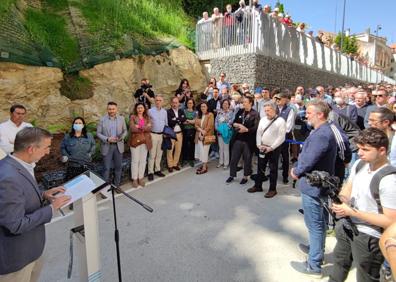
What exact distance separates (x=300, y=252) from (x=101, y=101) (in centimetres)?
733

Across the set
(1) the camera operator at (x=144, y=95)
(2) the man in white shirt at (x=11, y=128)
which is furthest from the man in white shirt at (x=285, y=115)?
(2) the man in white shirt at (x=11, y=128)

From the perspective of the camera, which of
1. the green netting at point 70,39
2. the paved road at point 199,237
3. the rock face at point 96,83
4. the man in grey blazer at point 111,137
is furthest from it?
the green netting at point 70,39

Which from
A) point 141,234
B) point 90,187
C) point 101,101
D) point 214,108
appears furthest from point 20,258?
point 101,101

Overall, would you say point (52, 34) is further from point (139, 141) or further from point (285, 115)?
point (285, 115)

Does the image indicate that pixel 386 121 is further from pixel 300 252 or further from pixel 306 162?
pixel 300 252

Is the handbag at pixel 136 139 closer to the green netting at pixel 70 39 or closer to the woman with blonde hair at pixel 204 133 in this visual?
the woman with blonde hair at pixel 204 133

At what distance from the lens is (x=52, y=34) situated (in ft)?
31.6

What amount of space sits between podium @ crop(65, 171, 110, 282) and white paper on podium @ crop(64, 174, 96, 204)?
3.9 inches

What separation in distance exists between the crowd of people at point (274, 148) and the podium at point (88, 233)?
362 millimetres

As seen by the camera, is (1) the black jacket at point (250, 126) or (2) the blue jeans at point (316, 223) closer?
(2) the blue jeans at point (316, 223)

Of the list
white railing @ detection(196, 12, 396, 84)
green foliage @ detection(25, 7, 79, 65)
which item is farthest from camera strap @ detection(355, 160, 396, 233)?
white railing @ detection(196, 12, 396, 84)

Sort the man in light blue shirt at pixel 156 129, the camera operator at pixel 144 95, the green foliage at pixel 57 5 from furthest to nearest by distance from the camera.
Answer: the green foliage at pixel 57 5, the camera operator at pixel 144 95, the man in light blue shirt at pixel 156 129

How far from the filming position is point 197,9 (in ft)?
62.0

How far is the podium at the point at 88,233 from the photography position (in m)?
2.74
